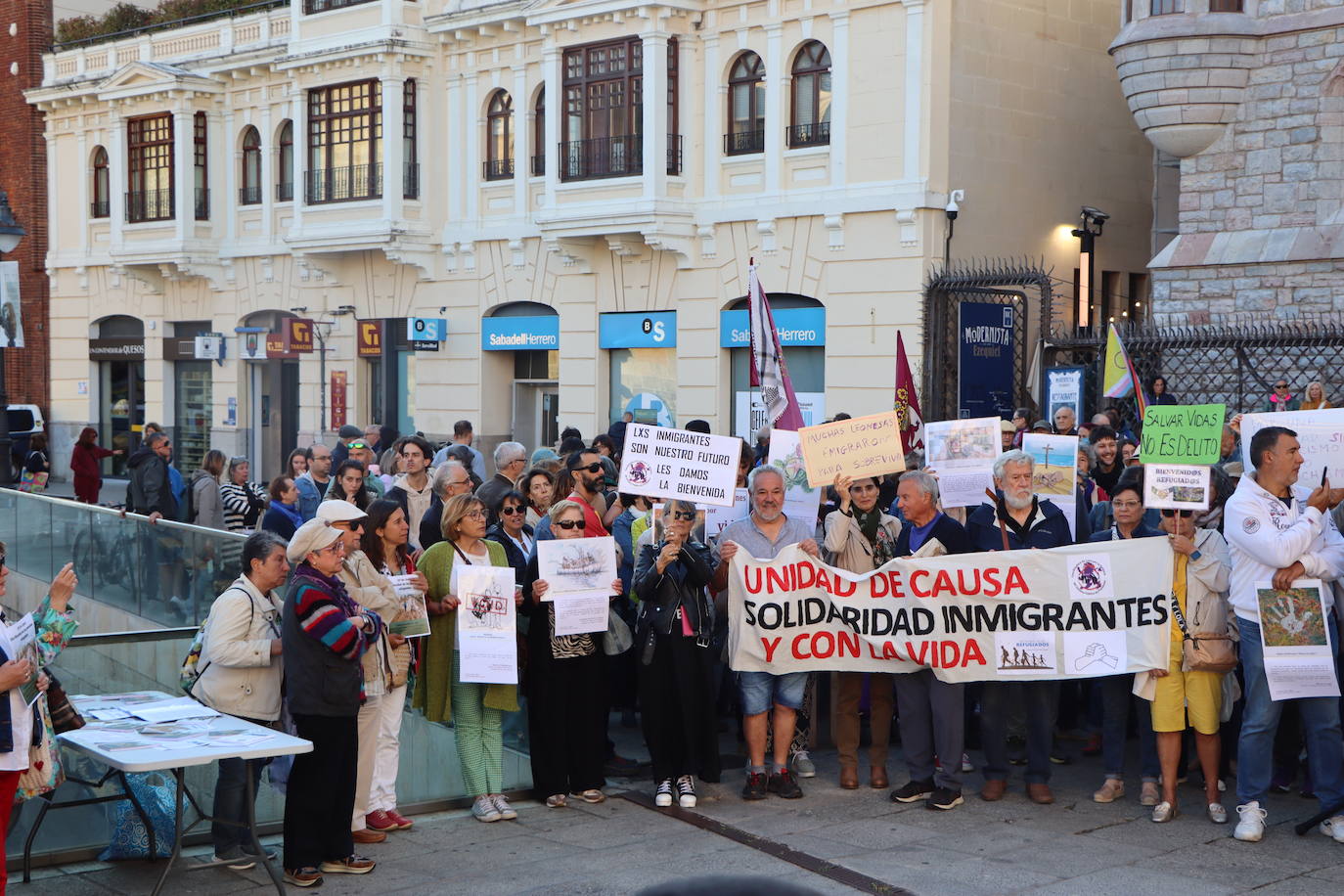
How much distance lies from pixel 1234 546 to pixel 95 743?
580 centimetres

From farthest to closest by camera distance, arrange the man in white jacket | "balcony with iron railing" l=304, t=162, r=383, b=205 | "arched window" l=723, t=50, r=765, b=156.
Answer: "balcony with iron railing" l=304, t=162, r=383, b=205 < "arched window" l=723, t=50, r=765, b=156 < the man in white jacket

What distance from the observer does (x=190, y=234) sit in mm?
33219

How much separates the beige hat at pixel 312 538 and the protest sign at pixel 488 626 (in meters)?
1.27

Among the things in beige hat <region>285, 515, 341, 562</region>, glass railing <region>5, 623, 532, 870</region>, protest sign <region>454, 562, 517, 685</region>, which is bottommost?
glass railing <region>5, 623, 532, 870</region>

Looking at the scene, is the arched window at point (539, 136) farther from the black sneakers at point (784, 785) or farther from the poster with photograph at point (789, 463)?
the black sneakers at point (784, 785)

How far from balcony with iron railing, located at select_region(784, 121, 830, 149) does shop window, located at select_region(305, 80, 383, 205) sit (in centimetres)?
896

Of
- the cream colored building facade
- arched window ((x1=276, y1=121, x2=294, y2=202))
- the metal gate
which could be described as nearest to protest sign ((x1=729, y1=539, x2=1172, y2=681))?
the metal gate

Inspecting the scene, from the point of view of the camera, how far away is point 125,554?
1330 centimetres

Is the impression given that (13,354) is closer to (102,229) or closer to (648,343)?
(102,229)

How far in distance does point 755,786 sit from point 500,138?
68.6 ft

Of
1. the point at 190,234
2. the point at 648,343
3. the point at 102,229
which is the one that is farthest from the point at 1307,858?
the point at 102,229

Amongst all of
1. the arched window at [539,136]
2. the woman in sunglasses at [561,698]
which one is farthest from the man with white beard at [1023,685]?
the arched window at [539,136]

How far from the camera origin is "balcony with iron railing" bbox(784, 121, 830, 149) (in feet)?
76.4

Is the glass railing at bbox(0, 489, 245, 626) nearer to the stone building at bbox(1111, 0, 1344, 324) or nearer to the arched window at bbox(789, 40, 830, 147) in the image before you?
the arched window at bbox(789, 40, 830, 147)
